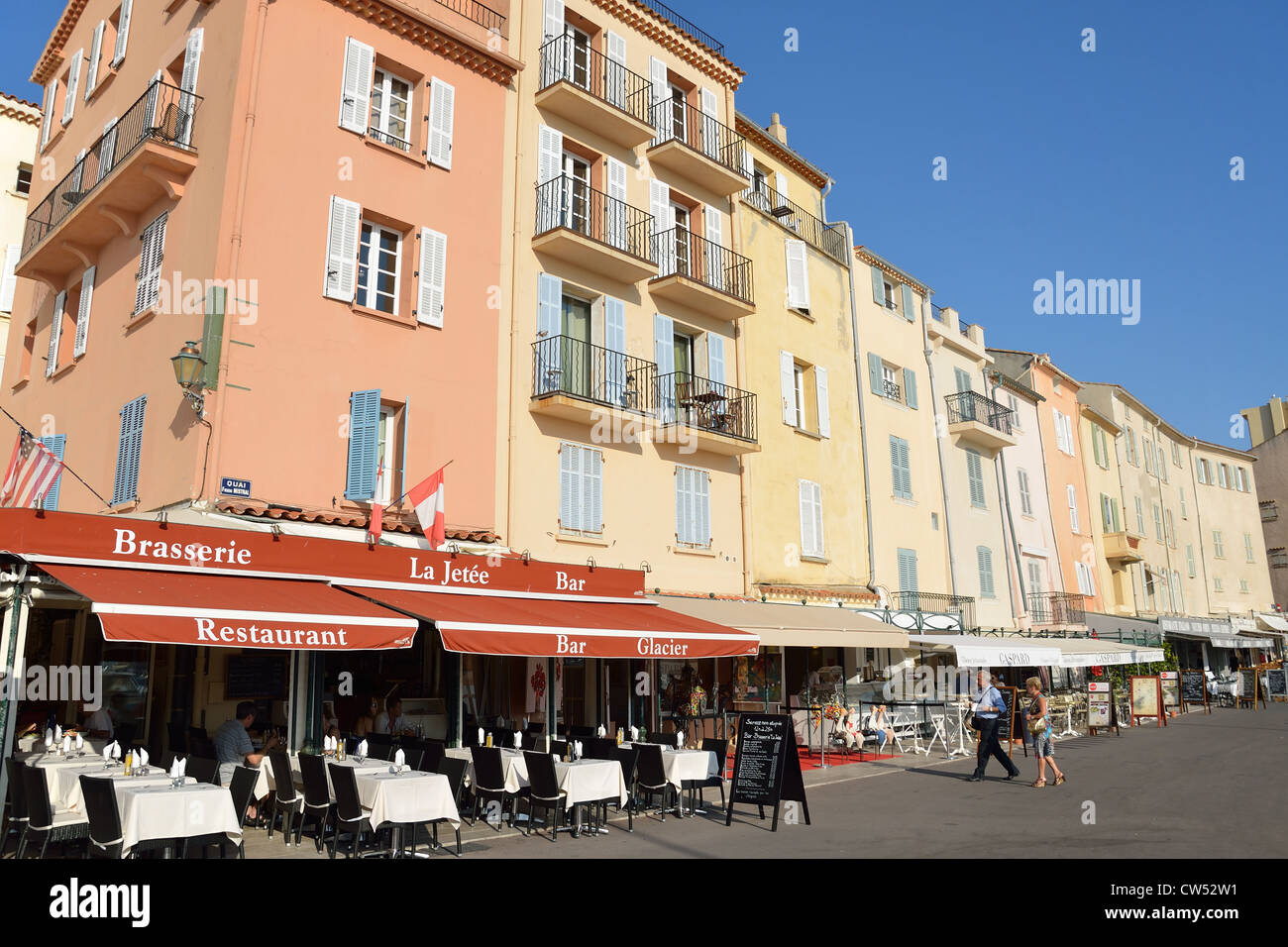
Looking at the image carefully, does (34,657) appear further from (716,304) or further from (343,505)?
(716,304)

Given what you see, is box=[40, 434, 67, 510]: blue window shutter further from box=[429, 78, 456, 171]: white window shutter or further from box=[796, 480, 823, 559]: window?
box=[796, 480, 823, 559]: window

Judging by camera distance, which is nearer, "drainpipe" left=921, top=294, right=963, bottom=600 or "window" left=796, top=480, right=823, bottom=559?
"window" left=796, top=480, right=823, bottom=559

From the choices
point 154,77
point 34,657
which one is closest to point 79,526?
point 34,657

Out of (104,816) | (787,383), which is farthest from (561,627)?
(787,383)

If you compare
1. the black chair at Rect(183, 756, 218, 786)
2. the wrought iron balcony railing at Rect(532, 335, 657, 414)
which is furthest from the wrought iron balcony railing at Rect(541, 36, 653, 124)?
the black chair at Rect(183, 756, 218, 786)

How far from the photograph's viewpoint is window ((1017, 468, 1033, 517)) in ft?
99.2

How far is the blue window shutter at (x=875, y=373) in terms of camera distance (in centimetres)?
2405

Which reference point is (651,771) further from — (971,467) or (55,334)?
(971,467)

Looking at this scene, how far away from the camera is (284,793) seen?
9445 millimetres

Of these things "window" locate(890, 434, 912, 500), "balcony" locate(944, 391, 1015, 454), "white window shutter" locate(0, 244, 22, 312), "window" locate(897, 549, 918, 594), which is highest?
"white window shutter" locate(0, 244, 22, 312)

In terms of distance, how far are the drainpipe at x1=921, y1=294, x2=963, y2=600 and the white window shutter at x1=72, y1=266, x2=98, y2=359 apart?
21.2m

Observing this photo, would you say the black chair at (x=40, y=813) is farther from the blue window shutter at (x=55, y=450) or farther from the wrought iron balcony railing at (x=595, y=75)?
the wrought iron balcony railing at (x=595, y=75)

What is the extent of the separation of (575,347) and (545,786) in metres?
8.65

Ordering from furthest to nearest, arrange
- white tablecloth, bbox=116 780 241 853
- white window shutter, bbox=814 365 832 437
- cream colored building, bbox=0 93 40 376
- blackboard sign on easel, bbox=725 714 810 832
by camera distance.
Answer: white window shutter, bbox=814 365 832 437 → cream colored building, bbox=0 93 40 376 → blackboard sign on easel, bbox=725 714 810 832 → white tablecloth, bbox=116 780 241 853
